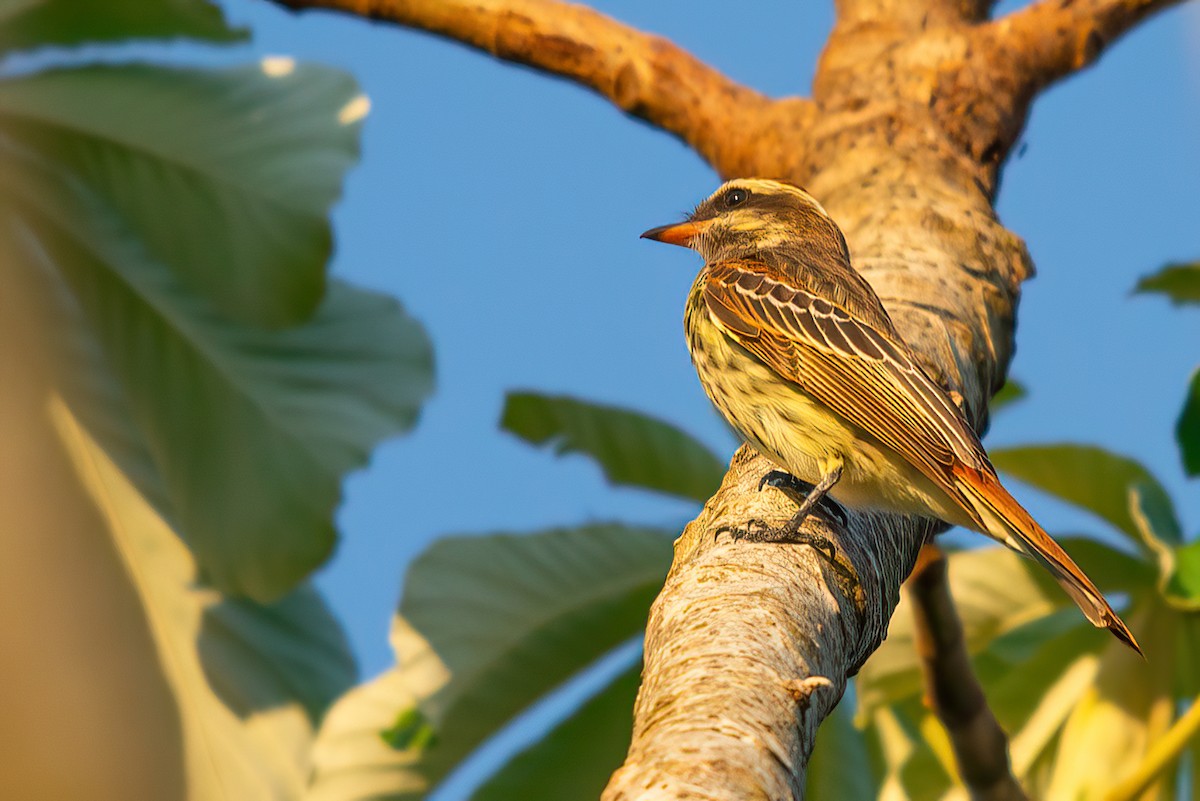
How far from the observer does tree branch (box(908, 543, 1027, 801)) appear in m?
4.42

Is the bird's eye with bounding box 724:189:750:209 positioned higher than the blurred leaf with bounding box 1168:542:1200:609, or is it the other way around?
the bird's eye with bounding box 724:189:750:209

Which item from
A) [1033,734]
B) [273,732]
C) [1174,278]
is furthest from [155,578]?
[1174,278]

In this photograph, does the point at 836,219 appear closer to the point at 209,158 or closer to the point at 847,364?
the point at 847,364

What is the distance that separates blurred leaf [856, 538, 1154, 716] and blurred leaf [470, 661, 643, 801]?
93 cm

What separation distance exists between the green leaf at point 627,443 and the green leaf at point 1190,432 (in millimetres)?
1752

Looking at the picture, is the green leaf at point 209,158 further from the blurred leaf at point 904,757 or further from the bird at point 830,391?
the blurred leaf at point 904,757

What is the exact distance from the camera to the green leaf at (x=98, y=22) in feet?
19.3

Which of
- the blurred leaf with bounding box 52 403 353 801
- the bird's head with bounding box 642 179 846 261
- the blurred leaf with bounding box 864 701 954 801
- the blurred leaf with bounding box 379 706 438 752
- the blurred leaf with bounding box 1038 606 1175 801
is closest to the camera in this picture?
the blurred leaf with bounding box 1038 606 1175 801

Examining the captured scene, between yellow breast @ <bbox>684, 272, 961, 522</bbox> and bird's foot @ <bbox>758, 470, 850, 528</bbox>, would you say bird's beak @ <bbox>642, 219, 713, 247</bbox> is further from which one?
bird's foot @ <bbox>758, 470, 850, 528</bbox>

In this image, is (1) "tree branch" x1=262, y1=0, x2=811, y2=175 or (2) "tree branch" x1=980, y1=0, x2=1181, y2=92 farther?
(1) "tree branch" x1=262, y1=0, x2=811, y2=175

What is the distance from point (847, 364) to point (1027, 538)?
83 centimetres

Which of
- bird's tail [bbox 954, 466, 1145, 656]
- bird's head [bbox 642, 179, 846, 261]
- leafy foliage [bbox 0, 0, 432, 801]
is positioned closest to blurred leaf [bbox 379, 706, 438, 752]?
leafy foliage [bbox 0, 0, 432, 801]

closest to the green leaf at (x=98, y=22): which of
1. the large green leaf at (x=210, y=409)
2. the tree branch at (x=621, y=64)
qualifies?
the large green leaf at (x=210, y=409)

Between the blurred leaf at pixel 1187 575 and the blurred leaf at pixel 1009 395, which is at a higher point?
the blurred leaf at pixel 1009 395
